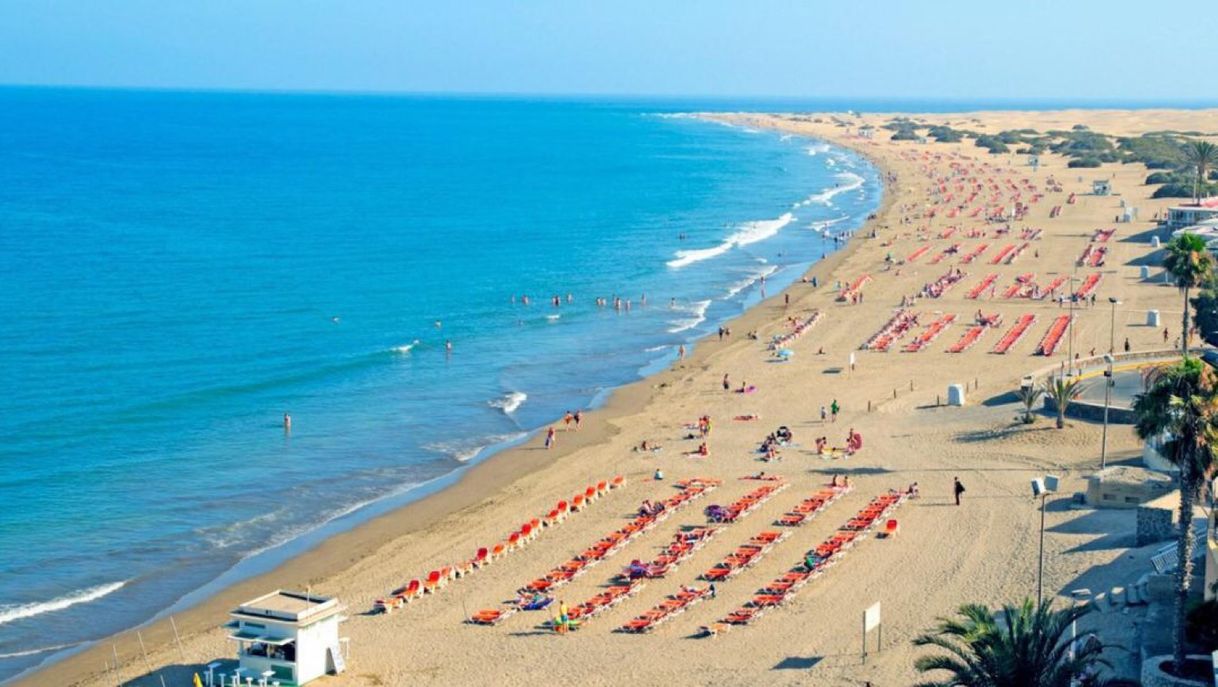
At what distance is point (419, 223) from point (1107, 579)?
8552cm

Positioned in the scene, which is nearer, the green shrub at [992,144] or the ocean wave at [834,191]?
the ocean wave at [834,191]

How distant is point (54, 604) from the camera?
3362 centimetres

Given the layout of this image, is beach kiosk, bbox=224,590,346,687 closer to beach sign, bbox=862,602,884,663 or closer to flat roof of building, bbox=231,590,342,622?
flat roof of building, bbox=231,590,342,622

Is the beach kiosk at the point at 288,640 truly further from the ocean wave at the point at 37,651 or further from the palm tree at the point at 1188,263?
the palm tree at the point at 1188,263

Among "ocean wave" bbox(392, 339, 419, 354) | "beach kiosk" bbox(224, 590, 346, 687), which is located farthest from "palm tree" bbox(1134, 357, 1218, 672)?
"ocean wave" bbox(392, 339, 419, 354)

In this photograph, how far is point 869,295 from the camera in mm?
72312

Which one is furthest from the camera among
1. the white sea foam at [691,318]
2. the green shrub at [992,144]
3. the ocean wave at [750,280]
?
the green shrub at [992,144]

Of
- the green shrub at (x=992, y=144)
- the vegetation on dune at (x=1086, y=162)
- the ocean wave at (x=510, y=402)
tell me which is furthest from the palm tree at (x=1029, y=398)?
the green shrub at (x=992, y=144)

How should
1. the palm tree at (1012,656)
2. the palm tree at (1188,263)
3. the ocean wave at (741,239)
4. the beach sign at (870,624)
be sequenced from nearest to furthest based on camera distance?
the palm tree at (1012,656), the beach sign at (870,624), the palm tree at (1188,263), the ocean wave at (741,239)

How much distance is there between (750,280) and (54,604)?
53.3 metres

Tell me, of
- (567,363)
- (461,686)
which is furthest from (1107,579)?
(567,363)

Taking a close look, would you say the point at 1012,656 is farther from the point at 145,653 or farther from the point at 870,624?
the point at 145,653

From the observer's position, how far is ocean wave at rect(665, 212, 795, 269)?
295 feet

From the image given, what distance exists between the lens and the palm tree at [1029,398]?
44.8 m
